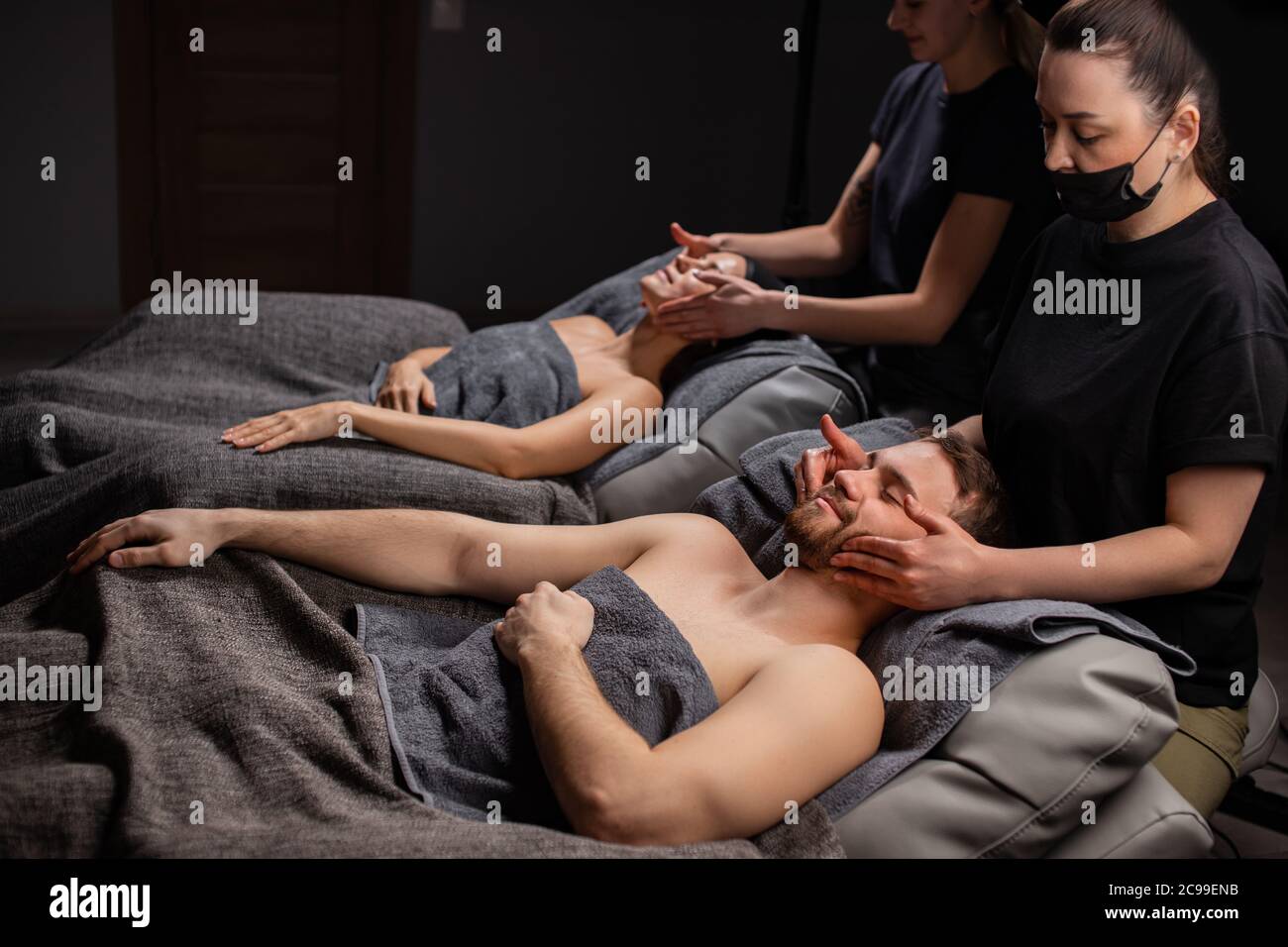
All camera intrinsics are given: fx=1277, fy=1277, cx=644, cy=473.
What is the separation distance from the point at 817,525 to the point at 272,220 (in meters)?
3.22

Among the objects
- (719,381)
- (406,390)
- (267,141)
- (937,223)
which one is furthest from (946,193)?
(267,141)

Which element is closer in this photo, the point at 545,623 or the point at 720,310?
the point at 545,623

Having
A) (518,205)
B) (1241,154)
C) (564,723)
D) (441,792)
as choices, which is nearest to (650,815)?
(564,723)

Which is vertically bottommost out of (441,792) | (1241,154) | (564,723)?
(441,792)

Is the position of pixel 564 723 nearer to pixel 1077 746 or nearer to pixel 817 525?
pixel 817 525

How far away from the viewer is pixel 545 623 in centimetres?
146

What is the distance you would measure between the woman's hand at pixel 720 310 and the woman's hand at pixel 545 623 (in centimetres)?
93

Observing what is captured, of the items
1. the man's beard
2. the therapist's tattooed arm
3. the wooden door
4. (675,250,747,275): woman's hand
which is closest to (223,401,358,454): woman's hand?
Answer: (675,250,747,275): woman's hand

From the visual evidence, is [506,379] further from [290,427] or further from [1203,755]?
[1203,755]

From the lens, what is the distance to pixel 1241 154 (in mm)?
2910

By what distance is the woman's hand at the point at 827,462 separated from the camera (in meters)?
1.62

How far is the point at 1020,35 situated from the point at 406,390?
1231 mm

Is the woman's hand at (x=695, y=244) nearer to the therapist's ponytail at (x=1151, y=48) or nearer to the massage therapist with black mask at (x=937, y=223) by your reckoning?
the massage therapist with black mask at (x=937, y=223)

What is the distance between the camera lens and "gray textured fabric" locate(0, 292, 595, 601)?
1847mm
